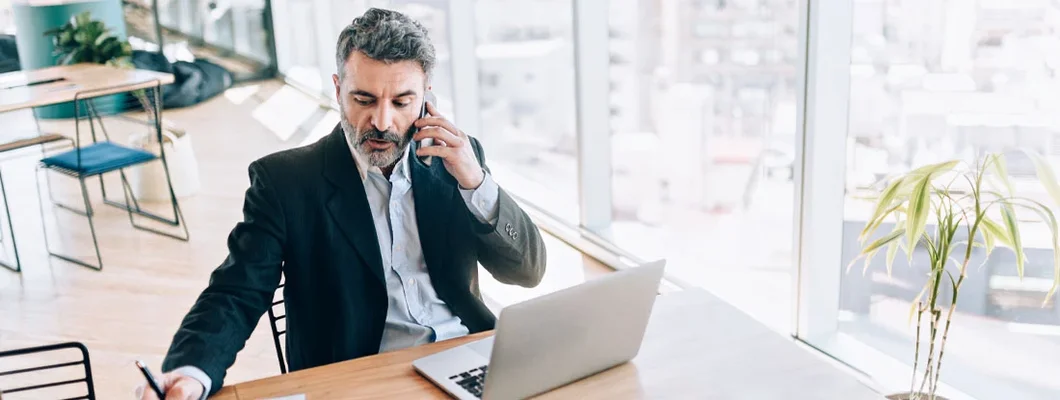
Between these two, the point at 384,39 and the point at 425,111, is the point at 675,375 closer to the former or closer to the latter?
the point at 425,111

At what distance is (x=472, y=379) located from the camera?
5.84 feet

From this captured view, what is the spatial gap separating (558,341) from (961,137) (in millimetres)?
1599

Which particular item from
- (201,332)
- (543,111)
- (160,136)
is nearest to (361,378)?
(201,332)

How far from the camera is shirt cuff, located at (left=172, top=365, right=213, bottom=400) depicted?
174 centimetres

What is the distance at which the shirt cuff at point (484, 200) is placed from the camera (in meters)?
2.08

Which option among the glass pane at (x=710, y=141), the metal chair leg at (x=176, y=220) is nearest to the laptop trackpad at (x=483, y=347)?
the glass pane at (x=710, y=141)

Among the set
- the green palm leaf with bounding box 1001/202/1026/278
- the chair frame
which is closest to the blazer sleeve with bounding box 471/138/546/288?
A: the green palm leaf with bounding box 1001/202/1026/278

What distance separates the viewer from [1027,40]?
8.09ft

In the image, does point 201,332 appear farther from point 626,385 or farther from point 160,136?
point 160,136

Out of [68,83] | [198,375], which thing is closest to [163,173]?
[68,83]

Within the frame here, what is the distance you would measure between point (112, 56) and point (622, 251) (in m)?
3.50

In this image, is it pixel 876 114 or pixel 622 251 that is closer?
pixel 876 114

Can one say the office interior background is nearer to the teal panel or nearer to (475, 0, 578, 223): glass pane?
(475, 0, 578, 223): glass pane

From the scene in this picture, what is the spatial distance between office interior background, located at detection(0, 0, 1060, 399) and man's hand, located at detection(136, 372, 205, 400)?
0.99 meters
